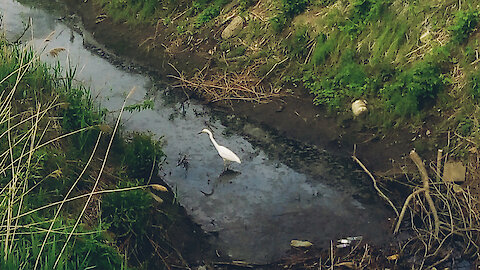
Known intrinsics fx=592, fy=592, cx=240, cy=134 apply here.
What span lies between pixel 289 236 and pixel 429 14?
4234 mm

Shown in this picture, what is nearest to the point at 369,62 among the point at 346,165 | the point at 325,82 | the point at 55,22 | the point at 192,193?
the point at 325,82

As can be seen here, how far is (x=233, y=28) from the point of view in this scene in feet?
35.4

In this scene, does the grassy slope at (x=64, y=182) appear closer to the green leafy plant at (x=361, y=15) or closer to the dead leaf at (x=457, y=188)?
the dead leaf at (x=457, y=188)

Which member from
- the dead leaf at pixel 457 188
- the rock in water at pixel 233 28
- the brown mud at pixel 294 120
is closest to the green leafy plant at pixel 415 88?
the brown mud at pixel 294 120

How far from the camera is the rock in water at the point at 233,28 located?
35.2 ft

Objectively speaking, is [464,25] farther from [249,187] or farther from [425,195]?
[249,187]

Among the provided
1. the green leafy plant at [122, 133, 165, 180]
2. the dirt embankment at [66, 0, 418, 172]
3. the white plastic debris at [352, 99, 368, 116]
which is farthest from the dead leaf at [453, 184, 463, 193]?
the green leafy plant at [122, 133, 165, 180]

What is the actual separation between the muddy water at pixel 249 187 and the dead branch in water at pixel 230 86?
0.34 m

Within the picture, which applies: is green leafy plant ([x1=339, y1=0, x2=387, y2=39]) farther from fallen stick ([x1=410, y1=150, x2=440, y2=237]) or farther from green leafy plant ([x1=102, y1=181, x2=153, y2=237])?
green leafy plant ([x1=102, y1=181, x2=153, y2=237])

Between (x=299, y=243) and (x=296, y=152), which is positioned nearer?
(x=299, y=243)

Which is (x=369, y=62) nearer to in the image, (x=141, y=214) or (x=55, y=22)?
(x=141, y=214)

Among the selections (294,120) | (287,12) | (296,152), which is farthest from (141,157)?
(287,12)

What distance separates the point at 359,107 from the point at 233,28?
3194 millimetres

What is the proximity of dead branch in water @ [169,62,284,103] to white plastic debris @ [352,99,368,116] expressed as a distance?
4.27 feet
